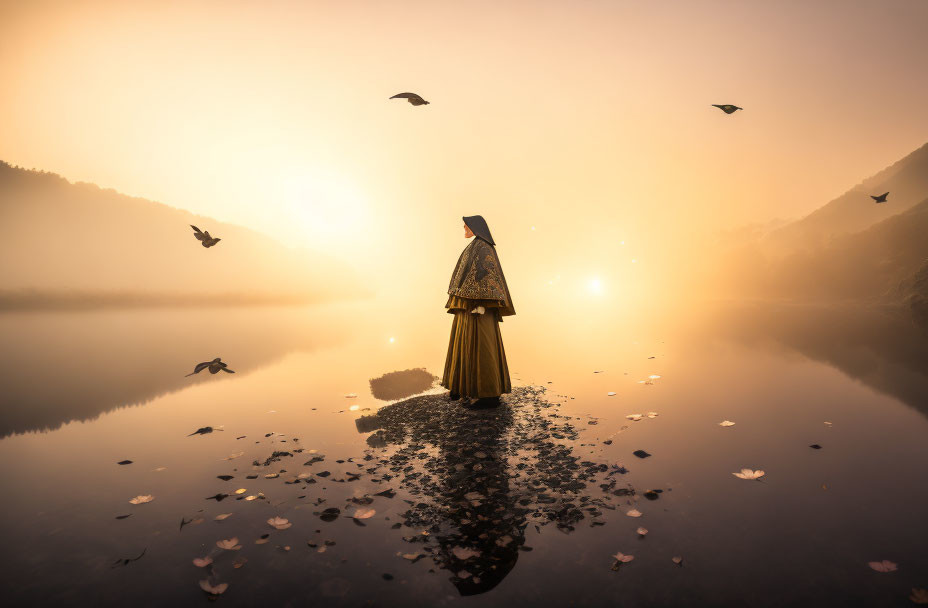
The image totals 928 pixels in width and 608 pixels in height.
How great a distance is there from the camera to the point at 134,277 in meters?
92.7

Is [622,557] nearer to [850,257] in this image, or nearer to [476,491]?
[476,491]

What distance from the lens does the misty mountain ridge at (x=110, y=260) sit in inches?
2623

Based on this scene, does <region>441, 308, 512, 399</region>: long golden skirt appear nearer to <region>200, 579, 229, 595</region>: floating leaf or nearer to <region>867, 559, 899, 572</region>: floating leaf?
<region>200, 579, 229, 595</region>: floating leaf

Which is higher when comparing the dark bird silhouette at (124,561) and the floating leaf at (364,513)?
the dark bird silhouette at (124,561)

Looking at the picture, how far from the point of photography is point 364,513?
474 cm

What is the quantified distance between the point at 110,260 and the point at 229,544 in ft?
423

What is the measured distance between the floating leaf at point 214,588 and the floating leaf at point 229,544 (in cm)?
54

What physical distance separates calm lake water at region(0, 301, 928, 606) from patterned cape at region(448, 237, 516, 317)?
2716 millimetres

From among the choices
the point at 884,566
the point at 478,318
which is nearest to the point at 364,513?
the point at 478,318

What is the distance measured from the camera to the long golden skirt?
27.7 ft

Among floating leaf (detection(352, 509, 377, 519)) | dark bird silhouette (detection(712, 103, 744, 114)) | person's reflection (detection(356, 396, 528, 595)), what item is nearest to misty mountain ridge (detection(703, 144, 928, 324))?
dark bird silhouette (detection(712, 103, 744, 114))

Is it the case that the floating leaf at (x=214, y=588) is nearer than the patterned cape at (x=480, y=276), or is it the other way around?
the floating leaf at (x=214, y=588)

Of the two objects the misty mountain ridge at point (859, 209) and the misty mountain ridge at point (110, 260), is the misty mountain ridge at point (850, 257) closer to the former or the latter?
the misty mountain ridge at point (859, 209)

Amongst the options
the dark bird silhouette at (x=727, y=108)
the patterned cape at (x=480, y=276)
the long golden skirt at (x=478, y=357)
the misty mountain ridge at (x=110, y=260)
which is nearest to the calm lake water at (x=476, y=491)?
the long golden skirt at (x=478, y=357)
